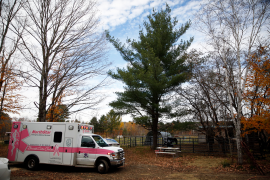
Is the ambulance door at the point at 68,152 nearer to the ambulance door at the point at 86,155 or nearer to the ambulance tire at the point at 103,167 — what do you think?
the ambulance door at the point at 86,155

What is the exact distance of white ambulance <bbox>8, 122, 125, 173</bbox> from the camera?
30.3 feet

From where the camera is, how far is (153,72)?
15.2 m

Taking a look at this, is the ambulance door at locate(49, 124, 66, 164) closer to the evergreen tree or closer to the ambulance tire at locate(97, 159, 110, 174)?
the ambulance tire at locate(97, 159, 110, 174)

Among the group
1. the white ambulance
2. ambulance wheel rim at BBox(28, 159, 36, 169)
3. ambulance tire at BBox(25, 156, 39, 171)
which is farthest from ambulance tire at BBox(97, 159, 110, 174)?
ambulance wheel rim at BBox(28, 159, 36, 169)

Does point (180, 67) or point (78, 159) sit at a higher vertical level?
point (180, 67)

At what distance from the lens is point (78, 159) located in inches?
368

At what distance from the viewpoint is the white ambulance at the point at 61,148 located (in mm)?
9227

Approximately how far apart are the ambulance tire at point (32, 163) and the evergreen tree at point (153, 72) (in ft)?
27.1

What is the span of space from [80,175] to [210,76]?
38.4 ft

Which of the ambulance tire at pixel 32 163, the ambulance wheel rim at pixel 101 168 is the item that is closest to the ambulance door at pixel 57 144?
the ambulance tire at pixel 32 163

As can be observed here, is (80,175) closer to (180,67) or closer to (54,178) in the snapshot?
(54,178)

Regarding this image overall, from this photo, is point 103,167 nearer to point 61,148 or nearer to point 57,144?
point 61,148

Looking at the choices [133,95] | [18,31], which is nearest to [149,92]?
[133,95]

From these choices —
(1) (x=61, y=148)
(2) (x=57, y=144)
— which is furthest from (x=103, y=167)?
(2) (x=57, y=144)
